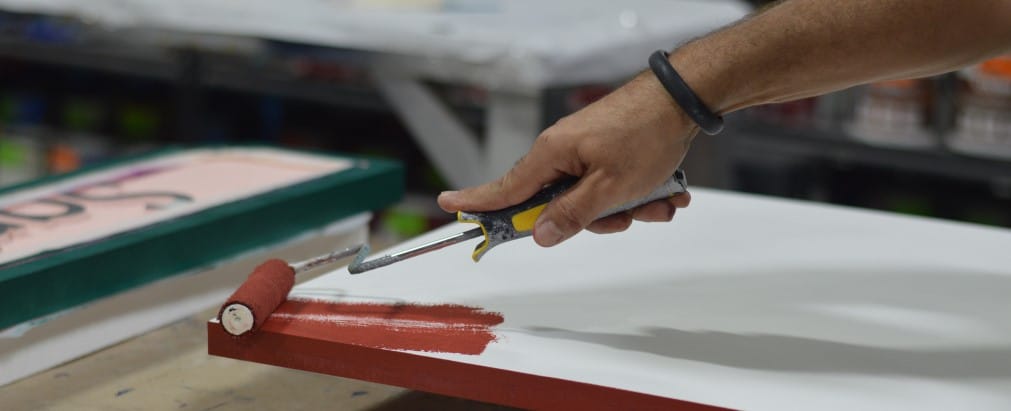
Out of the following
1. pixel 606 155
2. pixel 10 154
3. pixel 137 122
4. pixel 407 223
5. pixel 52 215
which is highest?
pixel 137 122

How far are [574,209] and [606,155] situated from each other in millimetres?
49

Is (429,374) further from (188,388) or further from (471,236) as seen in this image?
(188,388)

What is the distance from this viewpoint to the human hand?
900mm

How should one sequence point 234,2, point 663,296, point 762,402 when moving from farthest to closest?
point 234,2, point 663,296, point 762,402

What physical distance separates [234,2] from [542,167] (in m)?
1.46

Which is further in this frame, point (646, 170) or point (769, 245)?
point (769, 245)

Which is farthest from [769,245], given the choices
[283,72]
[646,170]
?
[283,72]

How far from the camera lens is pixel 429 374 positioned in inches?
35.9

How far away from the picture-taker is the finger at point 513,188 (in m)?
0.93

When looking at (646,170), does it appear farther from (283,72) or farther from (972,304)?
(283,72)

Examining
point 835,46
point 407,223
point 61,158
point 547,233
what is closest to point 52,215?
point 547,233

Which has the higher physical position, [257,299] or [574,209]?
[574,209]

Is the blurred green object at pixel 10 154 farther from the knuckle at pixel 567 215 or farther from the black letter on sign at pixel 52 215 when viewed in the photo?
the knuckle at pixel 567 215

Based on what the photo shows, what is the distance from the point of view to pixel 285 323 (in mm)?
972
